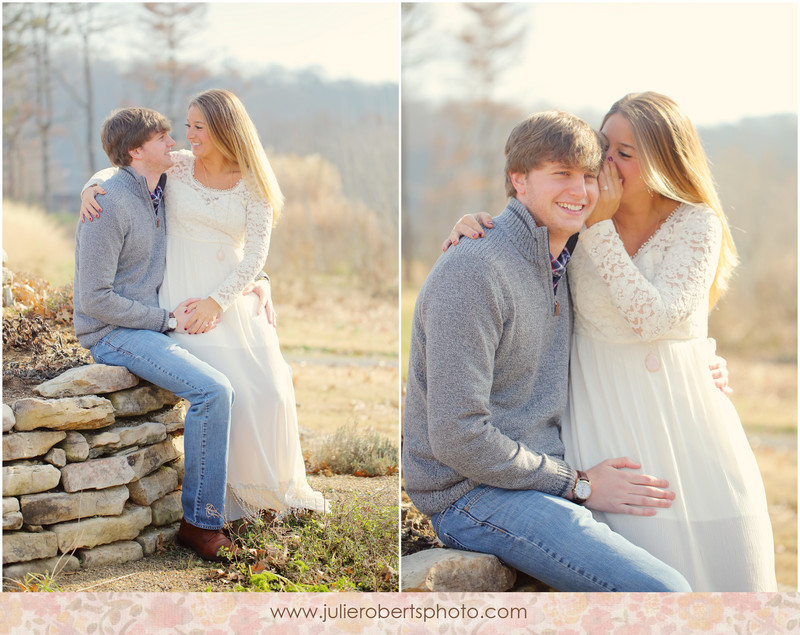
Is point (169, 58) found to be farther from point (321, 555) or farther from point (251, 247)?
point (321, 555)

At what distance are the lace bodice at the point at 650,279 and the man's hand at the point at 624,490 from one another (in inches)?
17.6

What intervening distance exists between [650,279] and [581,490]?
0.76m

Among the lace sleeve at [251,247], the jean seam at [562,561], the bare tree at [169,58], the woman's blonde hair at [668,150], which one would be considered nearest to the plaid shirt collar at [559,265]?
the woman's blonde hair at [668,150]

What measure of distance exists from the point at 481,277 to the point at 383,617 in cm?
127

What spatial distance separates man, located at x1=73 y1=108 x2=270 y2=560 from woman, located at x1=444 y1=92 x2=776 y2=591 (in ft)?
4.16

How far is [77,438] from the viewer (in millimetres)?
2885

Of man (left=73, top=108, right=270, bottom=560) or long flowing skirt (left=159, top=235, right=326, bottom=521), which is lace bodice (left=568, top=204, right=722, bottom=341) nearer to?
long flowing skirt (left=159, top=235, right=326, bottom=521)

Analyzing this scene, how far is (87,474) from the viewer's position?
113 inches

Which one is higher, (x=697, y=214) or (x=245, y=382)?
(x=697, y=214)

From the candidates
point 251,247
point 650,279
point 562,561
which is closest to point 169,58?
point 251,247

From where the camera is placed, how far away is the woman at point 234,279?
3.08m

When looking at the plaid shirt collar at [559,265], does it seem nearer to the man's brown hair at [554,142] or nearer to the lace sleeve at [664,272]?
the lace sleeve at [664,272]

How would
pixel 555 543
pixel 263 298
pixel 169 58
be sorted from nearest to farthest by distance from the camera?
pixel 555 543 → pixel 263 298 → pixel 169 58

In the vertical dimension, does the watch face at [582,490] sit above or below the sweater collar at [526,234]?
below
